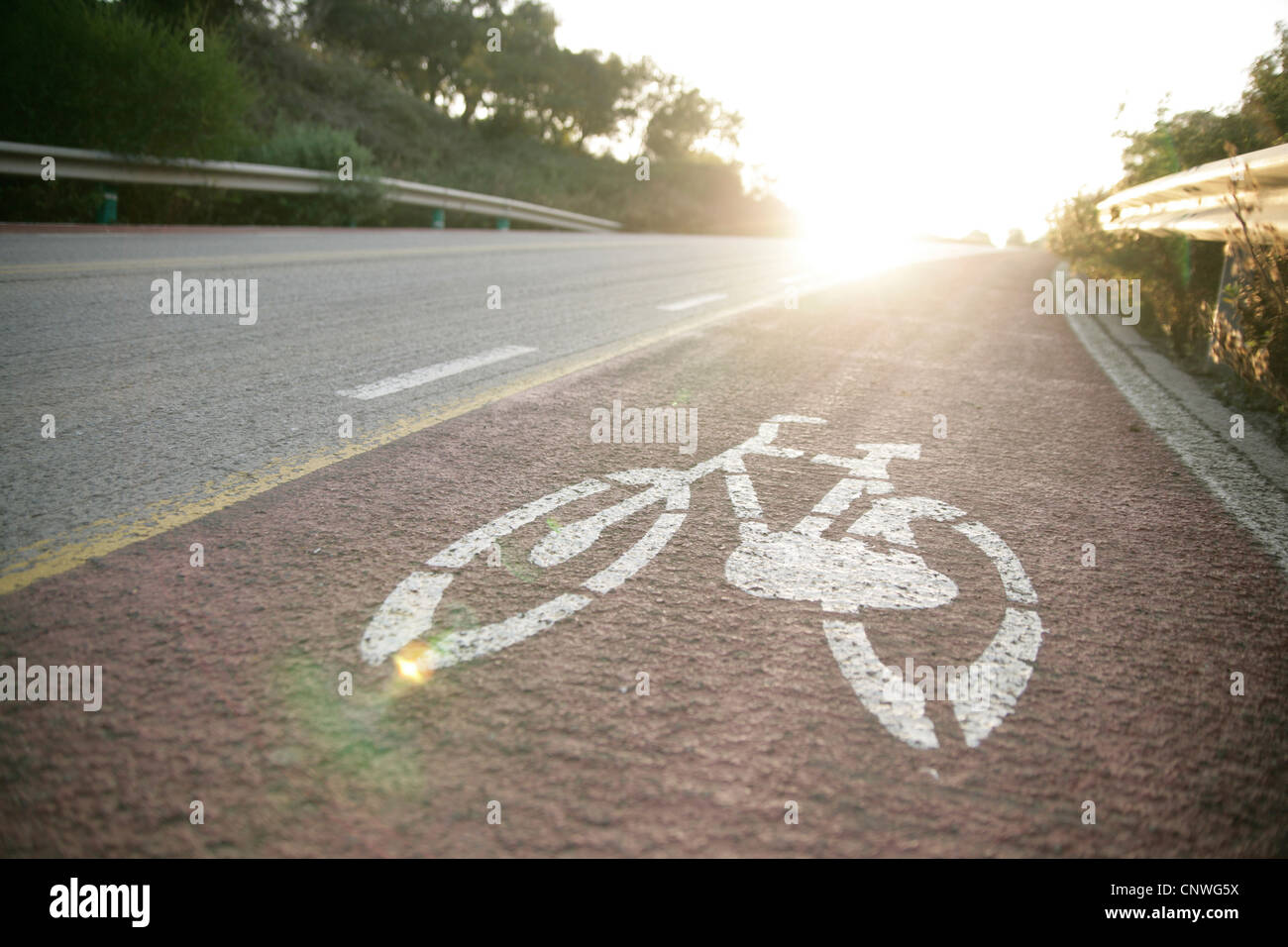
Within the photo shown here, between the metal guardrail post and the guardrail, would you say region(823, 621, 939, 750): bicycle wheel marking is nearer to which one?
the guardrail

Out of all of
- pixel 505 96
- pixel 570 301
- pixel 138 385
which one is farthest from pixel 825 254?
pixel 505 96

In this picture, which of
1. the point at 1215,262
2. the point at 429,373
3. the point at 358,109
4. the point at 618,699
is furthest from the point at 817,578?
the point at 358,109

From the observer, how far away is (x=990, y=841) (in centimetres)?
153

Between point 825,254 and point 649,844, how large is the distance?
18284mm

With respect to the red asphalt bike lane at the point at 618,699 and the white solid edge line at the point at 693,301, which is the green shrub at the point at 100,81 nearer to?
the white solid edge line at the point at 693,301

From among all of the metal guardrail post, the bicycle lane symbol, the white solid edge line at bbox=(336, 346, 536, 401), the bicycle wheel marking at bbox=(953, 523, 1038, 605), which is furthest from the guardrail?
the bicycle wheel marking at bbox=(953, 523, 1038, 605)

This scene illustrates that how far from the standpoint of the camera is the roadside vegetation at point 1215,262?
427 cm

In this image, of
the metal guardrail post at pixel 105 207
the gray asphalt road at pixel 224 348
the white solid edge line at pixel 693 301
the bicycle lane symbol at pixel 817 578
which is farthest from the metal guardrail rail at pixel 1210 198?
the metal guardrail post at pixel 105 207

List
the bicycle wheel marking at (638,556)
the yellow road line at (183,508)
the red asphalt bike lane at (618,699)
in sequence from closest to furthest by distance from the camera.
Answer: the red asphalt bike lane at (618,699)
the yellow road line at (183,508)
the bicycle wheel marking at (638,556)

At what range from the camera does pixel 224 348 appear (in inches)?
193

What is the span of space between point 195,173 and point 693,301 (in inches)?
318

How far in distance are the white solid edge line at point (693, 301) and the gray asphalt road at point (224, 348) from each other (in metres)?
0.09
